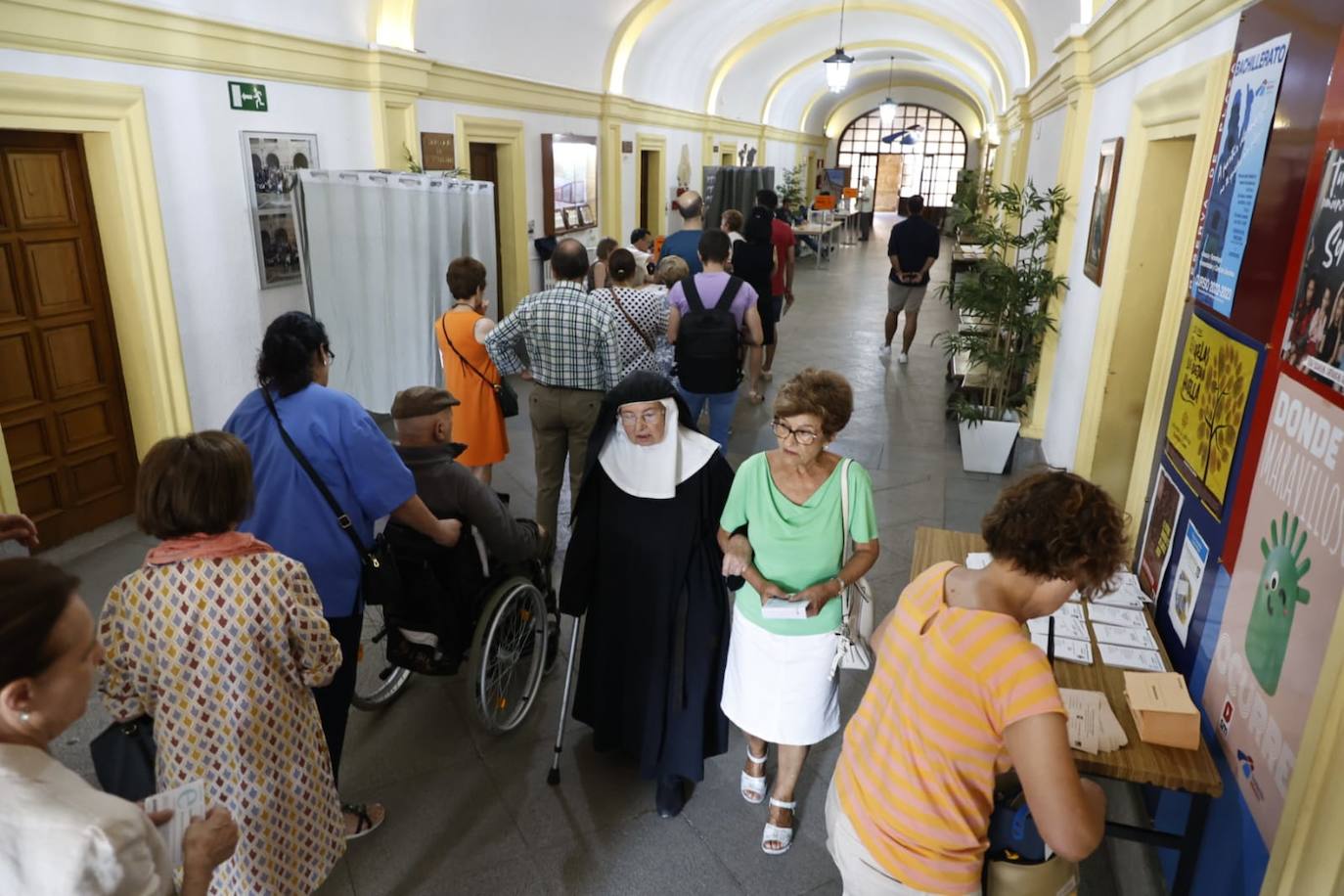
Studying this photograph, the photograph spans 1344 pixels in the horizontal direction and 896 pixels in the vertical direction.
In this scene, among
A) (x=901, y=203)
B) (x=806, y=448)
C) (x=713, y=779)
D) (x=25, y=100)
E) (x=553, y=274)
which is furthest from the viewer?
(x=901, y=203)

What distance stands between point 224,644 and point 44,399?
3.82 meters

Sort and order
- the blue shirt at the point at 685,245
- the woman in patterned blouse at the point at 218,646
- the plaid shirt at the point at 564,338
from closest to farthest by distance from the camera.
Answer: the woman in patterned blouse at the point at 218,646 → the plaid shirt at the point at 564,338 → the blue shirt at the point at 685,245

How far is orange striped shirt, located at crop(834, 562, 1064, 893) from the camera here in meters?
1.53

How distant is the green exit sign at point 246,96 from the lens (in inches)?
218

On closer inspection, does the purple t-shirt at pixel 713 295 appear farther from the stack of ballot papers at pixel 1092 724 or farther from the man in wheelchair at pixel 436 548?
the stack of ballot papers at pixel 1092 724

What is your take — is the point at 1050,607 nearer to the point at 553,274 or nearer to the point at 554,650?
the point at 554,650

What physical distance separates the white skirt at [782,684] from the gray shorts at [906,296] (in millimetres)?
7207

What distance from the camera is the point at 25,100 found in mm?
4266

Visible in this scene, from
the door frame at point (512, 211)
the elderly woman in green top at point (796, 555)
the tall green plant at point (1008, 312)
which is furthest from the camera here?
the door frame at point (512, 211)

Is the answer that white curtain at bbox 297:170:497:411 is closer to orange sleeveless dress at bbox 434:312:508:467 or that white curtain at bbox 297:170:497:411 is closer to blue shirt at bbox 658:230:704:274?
blue shirt at bbox 658:230:704:274

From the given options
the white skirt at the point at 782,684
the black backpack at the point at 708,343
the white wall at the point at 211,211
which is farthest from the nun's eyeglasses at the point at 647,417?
the white wall at the point at 211,211

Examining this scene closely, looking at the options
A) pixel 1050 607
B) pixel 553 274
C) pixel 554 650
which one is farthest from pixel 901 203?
pixel 1050 607

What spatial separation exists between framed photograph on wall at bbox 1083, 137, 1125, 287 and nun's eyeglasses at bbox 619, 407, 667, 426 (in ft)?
10.6

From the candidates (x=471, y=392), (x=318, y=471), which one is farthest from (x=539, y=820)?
(x=471, y=392)
